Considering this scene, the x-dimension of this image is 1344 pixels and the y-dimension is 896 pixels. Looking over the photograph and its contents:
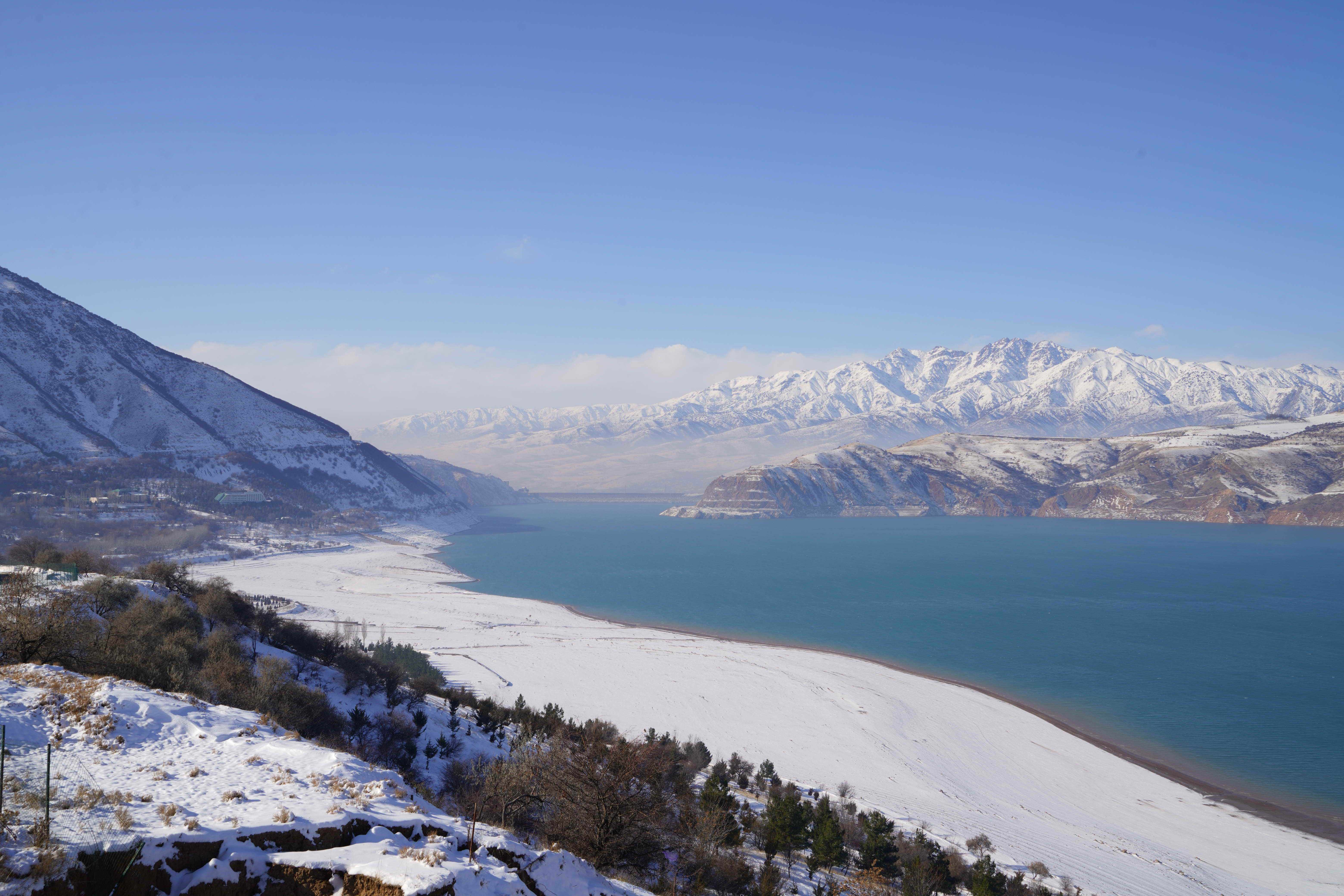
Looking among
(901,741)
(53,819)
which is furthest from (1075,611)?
(53,819)

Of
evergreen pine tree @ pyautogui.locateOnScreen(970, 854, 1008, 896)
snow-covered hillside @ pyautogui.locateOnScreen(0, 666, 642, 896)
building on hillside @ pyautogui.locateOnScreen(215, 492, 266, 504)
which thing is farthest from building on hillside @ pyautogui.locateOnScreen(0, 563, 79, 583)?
building on hillside @ pyautogui.locateOnScreen(215, 492, 266, 504)

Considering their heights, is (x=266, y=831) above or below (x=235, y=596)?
above

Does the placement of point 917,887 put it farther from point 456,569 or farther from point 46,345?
point 46,345

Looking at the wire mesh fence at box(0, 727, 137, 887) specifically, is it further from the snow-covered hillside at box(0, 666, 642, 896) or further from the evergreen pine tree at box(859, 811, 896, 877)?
the evergreen pine tree at box(859, 811, 896, 877)

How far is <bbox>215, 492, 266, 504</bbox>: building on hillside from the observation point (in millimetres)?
128625

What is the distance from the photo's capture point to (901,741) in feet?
128

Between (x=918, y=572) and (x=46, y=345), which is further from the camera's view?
(x=46, y=345)

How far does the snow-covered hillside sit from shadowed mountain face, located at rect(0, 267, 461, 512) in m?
146

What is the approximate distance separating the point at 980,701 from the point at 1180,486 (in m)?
198

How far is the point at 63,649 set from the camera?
51.2 ft

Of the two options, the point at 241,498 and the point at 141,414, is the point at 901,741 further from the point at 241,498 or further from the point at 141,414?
the point at 141,414

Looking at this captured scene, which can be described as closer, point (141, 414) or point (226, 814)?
point (226, 814)

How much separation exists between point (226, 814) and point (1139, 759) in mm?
43617

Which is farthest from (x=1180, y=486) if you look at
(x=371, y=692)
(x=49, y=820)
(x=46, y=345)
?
(x=46, y=345)
